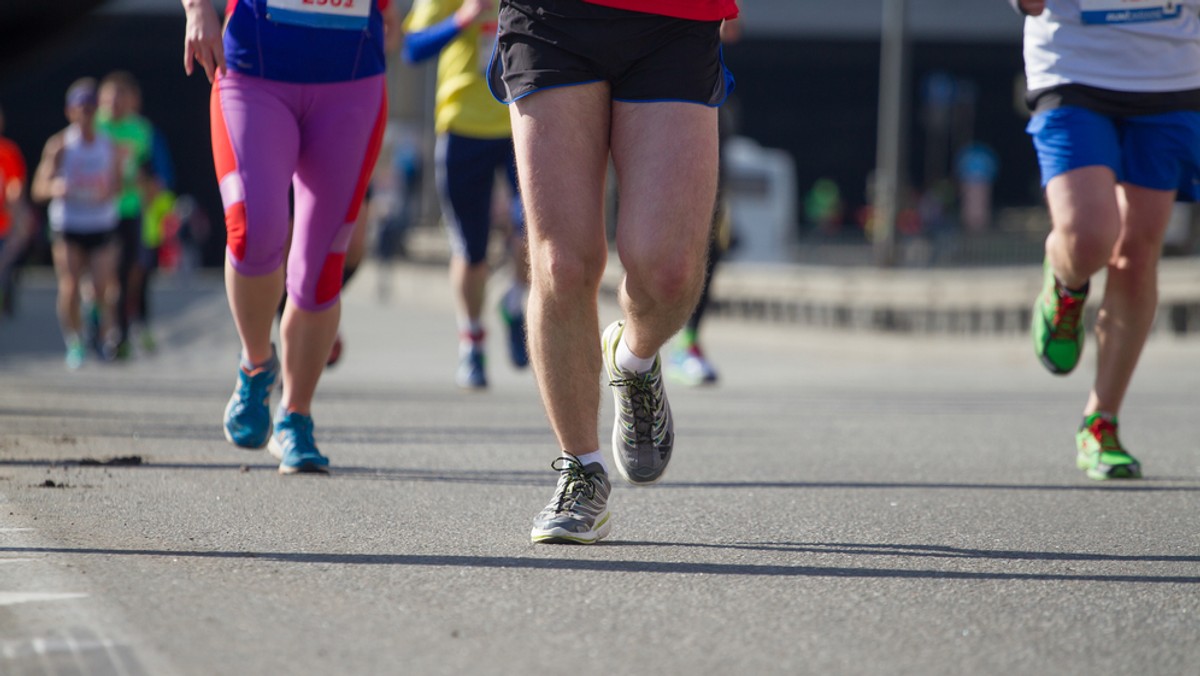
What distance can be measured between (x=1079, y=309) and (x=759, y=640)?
2.80 metres

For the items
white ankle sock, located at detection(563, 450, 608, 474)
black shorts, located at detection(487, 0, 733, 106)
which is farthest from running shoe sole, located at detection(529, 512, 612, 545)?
black shorts, located at detection(487, 0, 733, 106)

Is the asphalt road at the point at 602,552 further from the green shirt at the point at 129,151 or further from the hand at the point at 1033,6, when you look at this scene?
the green shirt at the point at 129,151

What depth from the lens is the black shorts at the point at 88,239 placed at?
12.4m

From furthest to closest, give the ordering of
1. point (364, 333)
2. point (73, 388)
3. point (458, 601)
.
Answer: point (364, 333)
point (73, 388)
point (458, 601)

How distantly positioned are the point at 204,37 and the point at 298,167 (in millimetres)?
510

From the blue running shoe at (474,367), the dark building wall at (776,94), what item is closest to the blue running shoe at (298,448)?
the blue running shoe at (474,367)

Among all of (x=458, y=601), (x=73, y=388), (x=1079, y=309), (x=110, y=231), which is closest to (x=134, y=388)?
(x=73, y=388)

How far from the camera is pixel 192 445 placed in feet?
19.9

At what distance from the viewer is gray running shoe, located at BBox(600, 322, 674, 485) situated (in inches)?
160

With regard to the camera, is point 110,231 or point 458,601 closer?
point 458,601

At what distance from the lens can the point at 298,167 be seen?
16.6 feet

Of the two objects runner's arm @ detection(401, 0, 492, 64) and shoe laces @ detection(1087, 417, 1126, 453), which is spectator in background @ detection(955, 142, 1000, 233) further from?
shoe laces @ detection(1087, 417, 1126, 453)

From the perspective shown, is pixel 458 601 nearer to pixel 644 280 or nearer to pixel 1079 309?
pixel 644 280

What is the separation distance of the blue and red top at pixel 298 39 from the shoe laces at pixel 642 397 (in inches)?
58.8
